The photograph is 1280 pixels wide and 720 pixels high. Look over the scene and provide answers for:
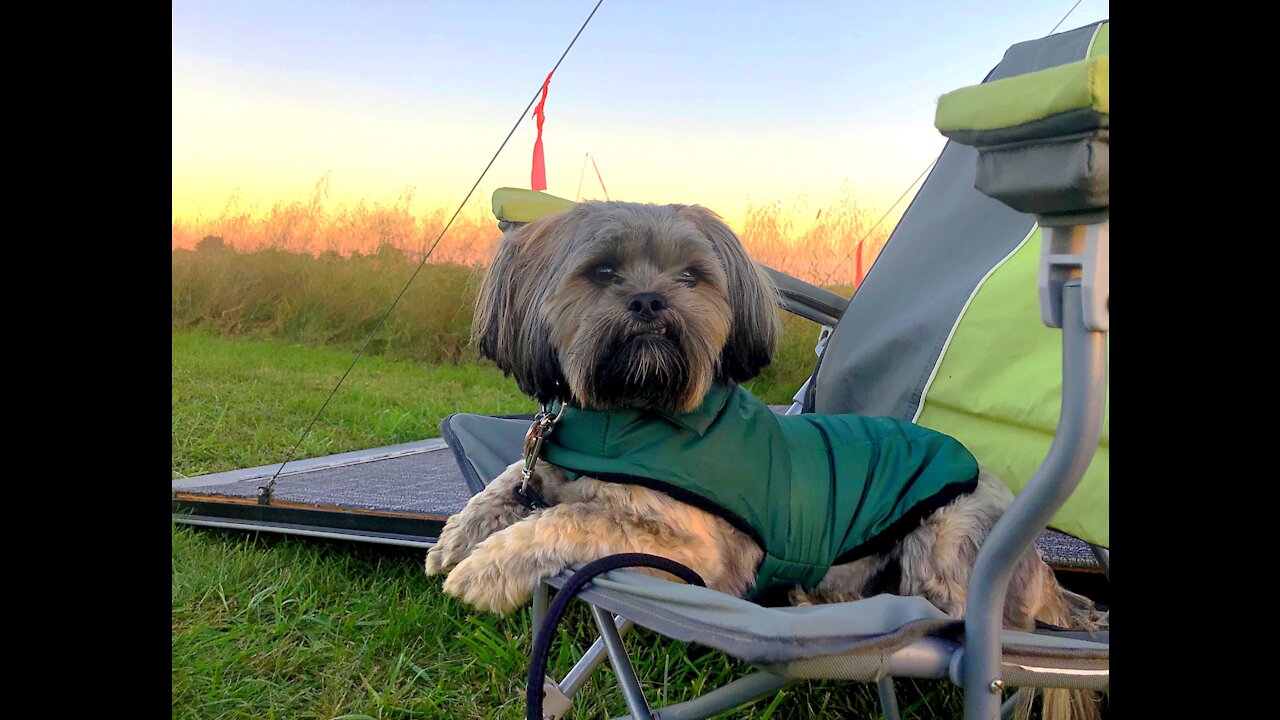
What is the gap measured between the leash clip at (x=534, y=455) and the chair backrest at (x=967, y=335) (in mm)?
923

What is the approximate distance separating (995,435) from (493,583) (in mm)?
1122

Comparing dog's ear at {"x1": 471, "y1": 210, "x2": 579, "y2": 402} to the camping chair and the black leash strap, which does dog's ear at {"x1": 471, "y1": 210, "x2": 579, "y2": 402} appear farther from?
the black leash strap

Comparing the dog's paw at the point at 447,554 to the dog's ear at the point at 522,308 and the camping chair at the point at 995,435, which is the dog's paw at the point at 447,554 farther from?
the dog's ear at the point at 522,308

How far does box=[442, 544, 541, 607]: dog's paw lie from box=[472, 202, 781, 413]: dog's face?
0.31 meters

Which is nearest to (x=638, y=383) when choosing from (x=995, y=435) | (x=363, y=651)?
(x=995, y=435)

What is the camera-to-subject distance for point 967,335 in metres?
2.09

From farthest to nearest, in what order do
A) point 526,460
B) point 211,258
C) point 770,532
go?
point 211,258
point 526,460
point 770,532

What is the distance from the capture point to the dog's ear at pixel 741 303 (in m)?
1.72

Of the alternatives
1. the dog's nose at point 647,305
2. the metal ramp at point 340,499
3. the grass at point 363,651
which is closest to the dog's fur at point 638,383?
the dog's nose at point 647,305

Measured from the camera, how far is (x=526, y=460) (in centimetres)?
162

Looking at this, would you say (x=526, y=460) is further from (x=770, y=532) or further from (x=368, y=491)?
(x=368, y=491)
